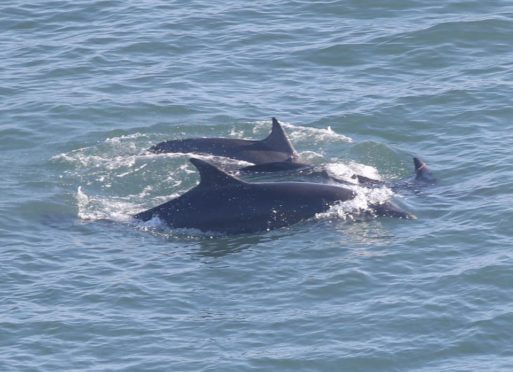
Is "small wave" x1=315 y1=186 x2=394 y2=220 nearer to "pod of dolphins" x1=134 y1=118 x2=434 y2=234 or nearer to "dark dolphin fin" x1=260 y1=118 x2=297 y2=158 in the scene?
"pod of dolphins" x1=134 y1=118 x2=434 y2=234

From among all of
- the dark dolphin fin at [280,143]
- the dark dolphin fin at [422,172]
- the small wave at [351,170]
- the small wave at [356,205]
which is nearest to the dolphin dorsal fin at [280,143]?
the dark dolphin fin at [280,143]

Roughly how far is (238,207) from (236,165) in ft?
8.79

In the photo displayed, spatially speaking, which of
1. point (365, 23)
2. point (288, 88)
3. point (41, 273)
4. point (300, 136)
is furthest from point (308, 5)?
point (41, 273)

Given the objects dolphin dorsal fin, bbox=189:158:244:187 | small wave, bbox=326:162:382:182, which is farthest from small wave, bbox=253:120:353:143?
dolphin dorsal fin, bbox=189:158:244:187

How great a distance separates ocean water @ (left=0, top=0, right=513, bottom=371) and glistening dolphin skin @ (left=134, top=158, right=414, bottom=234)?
210 mm

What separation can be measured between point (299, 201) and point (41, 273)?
405 cm

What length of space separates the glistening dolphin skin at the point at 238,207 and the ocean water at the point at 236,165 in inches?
8.3

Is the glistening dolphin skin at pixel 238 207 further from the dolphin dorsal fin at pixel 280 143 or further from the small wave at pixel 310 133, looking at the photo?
the small wave at pixel 310 133

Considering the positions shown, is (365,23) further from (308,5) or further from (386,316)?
(386,316)

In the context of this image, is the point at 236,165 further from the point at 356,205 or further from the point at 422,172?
the point at 422,172

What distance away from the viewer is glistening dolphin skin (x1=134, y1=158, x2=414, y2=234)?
20.2m

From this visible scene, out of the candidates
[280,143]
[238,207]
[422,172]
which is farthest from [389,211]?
[280,143]

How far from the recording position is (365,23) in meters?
30.9

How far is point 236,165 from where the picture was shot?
22.8m
